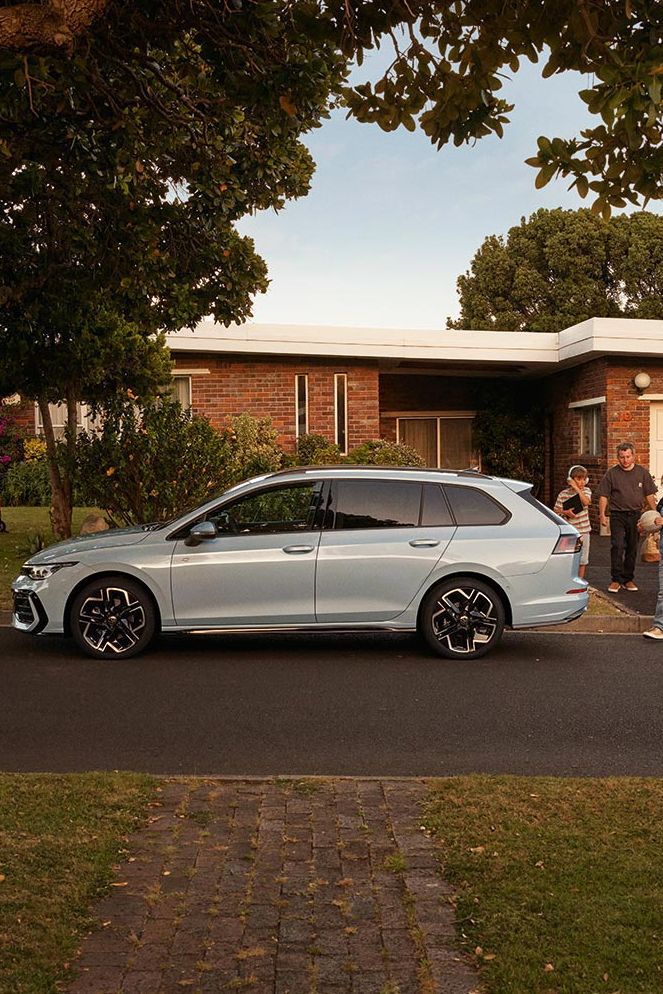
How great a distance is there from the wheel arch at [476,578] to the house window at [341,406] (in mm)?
12966

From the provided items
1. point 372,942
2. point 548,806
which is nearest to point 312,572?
point 548,806

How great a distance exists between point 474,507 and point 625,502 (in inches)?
160

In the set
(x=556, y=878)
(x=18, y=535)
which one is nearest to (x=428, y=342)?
(x=18, y=535)

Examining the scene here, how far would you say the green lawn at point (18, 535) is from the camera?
44.8 feet

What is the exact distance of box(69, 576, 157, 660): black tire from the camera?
9.28 meters

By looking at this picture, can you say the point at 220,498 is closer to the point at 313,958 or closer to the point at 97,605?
the point at 97,605

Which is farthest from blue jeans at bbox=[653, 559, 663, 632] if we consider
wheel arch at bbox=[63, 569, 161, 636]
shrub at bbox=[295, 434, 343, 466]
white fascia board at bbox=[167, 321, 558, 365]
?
white fascia board at bbox=[167, 321, 558, 365]

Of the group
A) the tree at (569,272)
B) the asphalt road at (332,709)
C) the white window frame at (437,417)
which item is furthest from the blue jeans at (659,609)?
the tree at (569,272)

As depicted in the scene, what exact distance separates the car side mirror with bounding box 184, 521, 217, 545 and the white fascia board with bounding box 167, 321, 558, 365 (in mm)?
11903

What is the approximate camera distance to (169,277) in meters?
13.7

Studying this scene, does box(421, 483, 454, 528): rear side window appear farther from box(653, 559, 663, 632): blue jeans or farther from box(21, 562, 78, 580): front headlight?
box(21, 562, 78, 580): front headlight

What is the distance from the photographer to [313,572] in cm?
927

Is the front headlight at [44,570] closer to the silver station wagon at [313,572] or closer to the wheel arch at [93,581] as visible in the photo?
the silver station wagon at [313,572]

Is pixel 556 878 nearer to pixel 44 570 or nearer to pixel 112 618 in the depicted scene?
pixel 112 618
